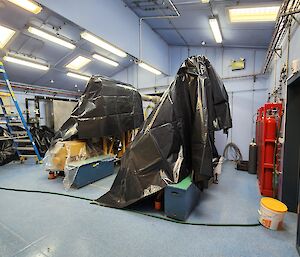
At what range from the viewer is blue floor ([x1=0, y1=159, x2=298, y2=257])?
197 cm

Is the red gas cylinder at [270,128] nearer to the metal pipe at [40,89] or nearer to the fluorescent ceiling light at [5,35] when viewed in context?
the fluorescent ceiling light at [5,35]

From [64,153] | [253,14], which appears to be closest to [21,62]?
[64,153]

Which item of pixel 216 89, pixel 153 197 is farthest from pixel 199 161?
pixel 216 89

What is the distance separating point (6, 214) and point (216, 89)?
382 centimetres

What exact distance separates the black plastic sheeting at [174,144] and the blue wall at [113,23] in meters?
2.50

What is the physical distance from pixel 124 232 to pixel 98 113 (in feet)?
8.55

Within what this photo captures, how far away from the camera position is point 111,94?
4469 mm

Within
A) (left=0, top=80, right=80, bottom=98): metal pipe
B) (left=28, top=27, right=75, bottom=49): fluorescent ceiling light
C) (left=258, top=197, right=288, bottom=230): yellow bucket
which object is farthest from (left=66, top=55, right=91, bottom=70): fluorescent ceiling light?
(left=258, top=197, right=288, bottom=230): yellow bucket

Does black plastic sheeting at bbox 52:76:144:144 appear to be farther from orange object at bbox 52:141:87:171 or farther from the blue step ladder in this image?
the blue step ladder

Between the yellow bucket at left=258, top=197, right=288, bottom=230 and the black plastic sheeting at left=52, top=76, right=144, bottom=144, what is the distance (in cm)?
325

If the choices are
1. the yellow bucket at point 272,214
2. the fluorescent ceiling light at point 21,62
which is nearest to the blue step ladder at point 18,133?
the fluorescent ceiling light at point 21,62

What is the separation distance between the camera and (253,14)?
4.20 m

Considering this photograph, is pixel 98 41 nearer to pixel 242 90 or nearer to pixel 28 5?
pixel 28 5

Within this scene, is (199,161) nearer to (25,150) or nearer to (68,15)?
(68,15)
